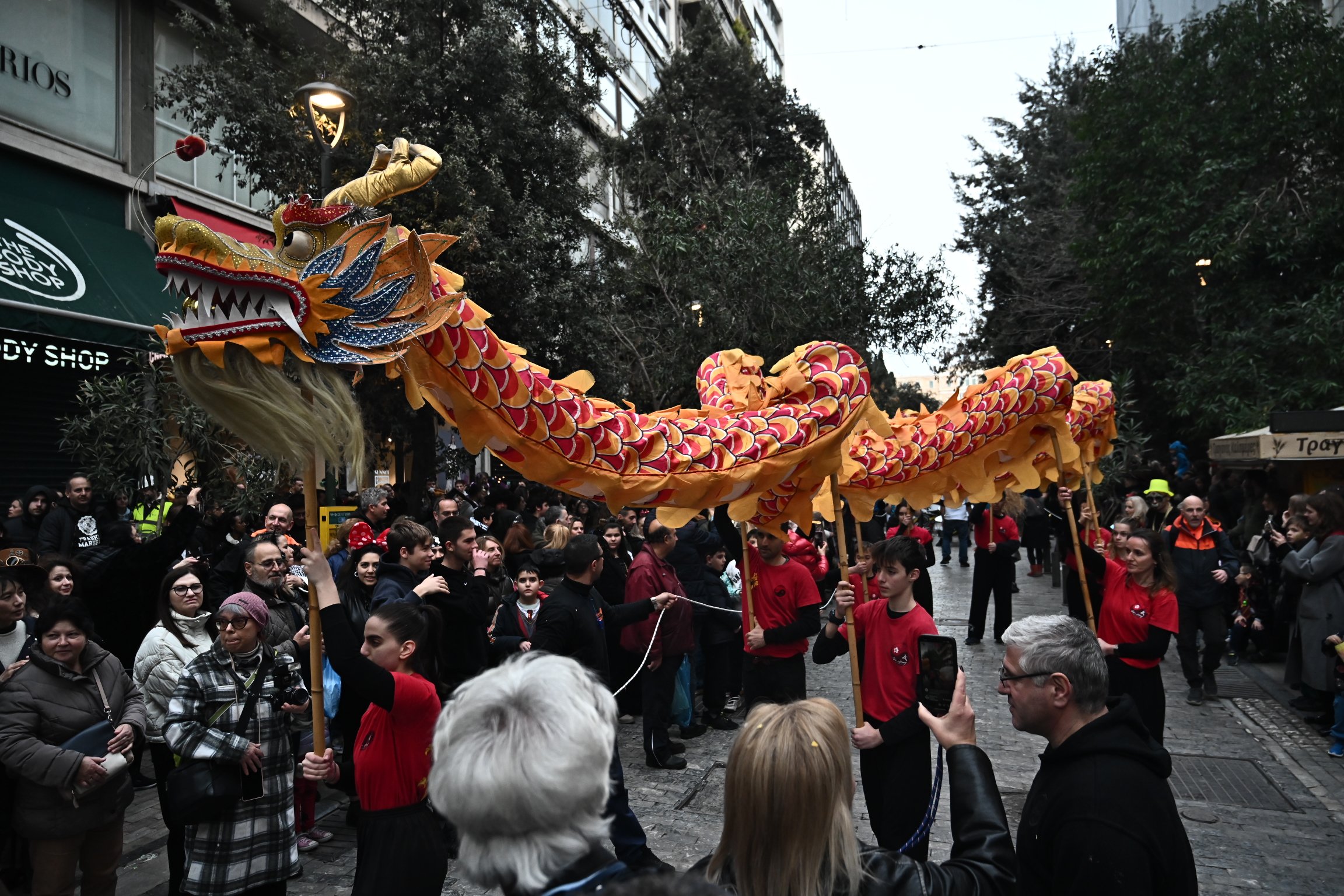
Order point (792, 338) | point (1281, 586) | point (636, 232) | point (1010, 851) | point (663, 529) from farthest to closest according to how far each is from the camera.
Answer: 1. point (636, 232)
2. point (792, 338)
3. point (1281, 586)
4. point (663, 529)
5. point (1010, 851)

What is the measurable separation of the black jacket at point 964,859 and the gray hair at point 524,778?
34 centimetres

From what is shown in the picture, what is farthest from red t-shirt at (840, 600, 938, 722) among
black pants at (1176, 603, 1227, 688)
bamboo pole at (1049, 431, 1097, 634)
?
black pants at (1176, 603, 1227, 688)

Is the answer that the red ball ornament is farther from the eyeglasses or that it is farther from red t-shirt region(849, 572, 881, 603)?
the eyeglasses

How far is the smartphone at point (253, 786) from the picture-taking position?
3.74 m

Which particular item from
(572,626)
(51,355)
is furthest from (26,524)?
(572,626)

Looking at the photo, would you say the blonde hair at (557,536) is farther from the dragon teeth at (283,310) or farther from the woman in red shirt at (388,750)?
the dragon teeth at (283,310)

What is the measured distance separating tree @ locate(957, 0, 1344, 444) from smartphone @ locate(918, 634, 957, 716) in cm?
1220

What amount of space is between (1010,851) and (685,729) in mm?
5935

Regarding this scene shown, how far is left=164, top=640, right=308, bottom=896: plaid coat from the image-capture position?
12.0 feet

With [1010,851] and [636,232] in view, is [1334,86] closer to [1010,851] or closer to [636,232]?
[636,232]

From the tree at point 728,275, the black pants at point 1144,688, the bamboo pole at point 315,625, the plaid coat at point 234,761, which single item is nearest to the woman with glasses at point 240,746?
the plaid coat at point 234,761

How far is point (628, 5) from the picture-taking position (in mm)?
27750

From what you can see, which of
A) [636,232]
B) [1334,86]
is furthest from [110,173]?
[1334,86]

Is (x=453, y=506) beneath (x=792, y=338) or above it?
beneath
